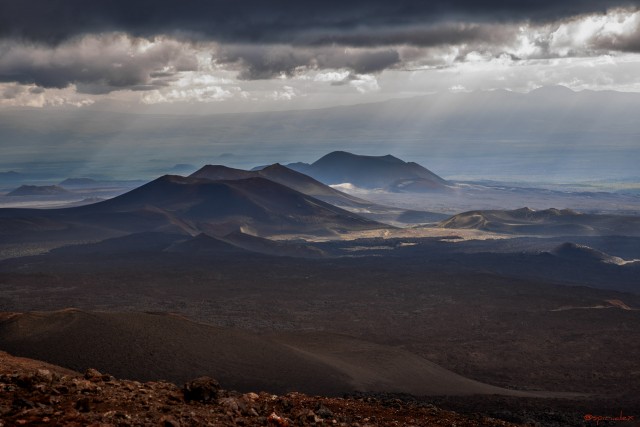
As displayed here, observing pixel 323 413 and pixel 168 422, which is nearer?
pixel 168 422

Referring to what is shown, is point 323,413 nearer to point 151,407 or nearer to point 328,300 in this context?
point 151,407

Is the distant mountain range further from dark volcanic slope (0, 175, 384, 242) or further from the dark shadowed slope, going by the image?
the dark shadowed slope

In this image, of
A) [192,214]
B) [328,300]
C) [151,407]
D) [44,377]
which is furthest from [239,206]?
[151,407]

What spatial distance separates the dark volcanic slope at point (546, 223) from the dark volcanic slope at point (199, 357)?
111 metres

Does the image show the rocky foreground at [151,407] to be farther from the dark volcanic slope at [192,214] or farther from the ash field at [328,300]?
the dark volcanic slope at [192,214]

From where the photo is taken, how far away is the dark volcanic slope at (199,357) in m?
29.1

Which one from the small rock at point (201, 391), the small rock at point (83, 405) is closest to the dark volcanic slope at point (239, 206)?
the small rock at point (201, 391)

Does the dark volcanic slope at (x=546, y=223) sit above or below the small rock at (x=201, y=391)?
below

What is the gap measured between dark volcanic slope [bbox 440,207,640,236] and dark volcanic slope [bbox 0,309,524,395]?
11112cm

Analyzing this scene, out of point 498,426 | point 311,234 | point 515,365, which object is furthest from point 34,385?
point 311,234

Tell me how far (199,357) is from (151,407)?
17482 mm

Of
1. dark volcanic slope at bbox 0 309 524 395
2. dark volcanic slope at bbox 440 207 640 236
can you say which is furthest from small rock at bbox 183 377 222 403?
dark volcanic slope at bbox 440 207 640 236

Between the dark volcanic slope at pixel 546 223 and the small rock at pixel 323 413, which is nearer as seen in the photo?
the small rock at pixel 323 413

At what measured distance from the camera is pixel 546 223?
152000 millimetres
